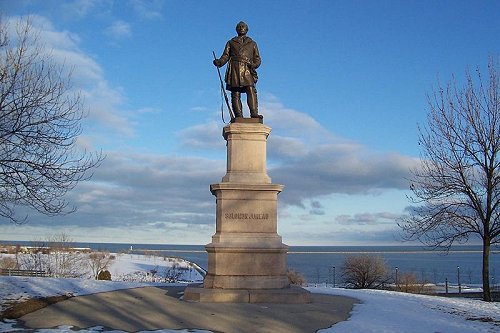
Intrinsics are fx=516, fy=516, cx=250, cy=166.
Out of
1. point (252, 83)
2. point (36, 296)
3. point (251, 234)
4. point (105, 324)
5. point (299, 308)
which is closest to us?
point (105, 324)

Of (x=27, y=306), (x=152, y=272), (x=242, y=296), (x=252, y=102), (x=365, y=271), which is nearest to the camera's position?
(x=27, y=306)

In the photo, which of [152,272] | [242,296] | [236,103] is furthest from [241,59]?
[152,272]

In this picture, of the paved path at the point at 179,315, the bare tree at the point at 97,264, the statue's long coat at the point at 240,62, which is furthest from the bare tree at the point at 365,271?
the paved path at the point at 179,315

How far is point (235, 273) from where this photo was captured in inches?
489

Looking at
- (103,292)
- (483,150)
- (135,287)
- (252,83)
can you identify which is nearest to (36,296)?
(103,292)

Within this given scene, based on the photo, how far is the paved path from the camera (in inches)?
362

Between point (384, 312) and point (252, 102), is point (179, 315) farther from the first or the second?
point (252, 102)

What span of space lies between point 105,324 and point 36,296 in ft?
11.9

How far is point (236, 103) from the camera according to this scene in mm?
14281

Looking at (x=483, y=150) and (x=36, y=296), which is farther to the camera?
(x=483, y=150)

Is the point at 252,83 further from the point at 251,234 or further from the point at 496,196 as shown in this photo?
the point at 496,196

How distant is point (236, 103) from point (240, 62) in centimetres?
112

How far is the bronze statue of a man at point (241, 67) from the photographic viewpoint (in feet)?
46.4

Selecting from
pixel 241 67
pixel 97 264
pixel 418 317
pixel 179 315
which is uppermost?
pixel 241 67
